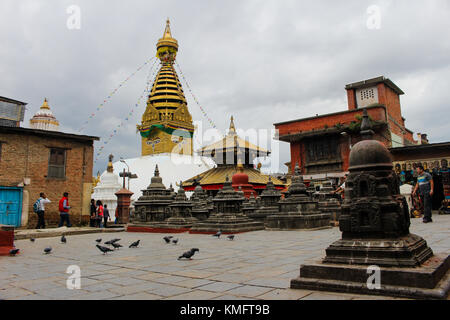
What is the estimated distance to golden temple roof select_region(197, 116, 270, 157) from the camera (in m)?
36.2

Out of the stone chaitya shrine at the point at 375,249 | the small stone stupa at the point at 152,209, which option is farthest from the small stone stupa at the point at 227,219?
the stone chaitya shrine at the point at 375,249

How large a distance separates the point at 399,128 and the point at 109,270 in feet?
90.9

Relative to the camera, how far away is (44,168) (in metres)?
17.3

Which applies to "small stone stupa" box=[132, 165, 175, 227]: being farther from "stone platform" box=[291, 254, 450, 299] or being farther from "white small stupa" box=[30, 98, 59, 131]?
"white small stupa" box=[30, 98, 59, 131]

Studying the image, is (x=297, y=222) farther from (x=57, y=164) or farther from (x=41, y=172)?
(x=41, y=172)

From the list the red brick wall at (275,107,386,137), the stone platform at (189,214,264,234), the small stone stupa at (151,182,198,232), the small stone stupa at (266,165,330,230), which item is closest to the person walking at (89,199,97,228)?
the small stone stupa at (151,182,198,232)

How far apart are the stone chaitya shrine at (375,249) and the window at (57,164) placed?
663 inches

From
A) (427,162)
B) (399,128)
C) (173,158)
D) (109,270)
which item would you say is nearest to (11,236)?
(109,270)

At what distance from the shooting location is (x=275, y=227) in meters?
12.8

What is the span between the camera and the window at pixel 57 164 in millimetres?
17625

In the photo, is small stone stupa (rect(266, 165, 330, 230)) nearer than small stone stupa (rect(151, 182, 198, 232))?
Yes

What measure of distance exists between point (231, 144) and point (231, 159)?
5.31ft

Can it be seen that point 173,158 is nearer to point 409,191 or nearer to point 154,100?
point 154,100

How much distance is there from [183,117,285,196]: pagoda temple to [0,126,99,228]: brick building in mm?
15618
